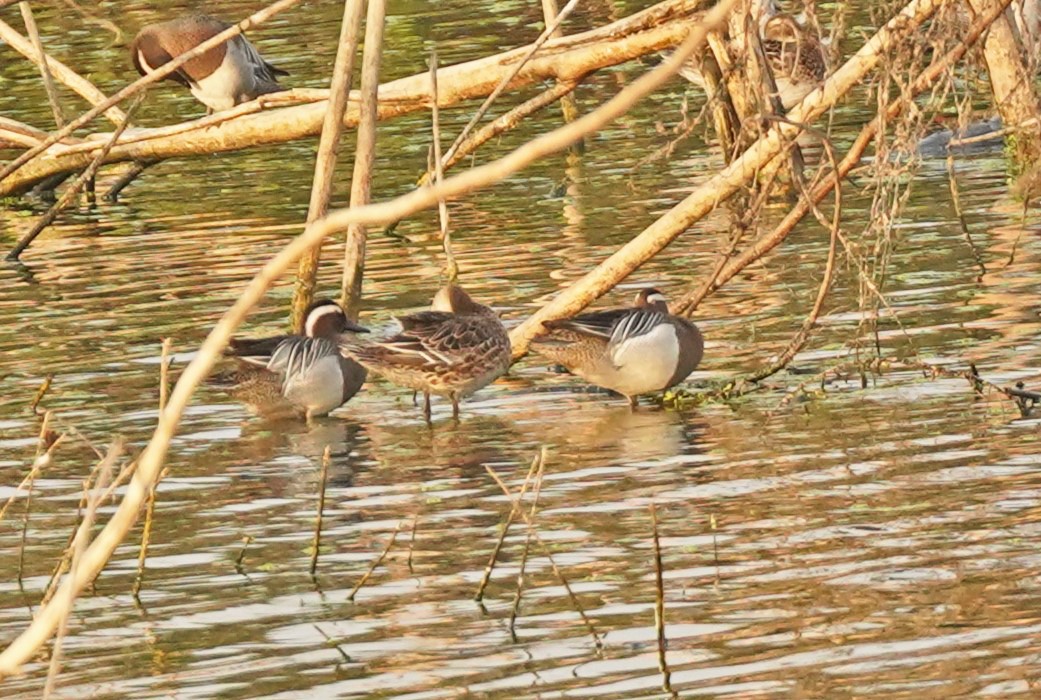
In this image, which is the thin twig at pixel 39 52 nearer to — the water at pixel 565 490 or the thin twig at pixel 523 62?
the water at pixel 565 490

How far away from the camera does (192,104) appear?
22.6 m

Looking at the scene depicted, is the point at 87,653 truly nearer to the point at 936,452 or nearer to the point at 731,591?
the point at 731,591

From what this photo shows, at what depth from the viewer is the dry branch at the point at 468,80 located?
39.2 feet

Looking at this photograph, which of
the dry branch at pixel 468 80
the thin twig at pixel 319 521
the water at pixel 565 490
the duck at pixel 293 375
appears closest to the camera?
the water at pixel 565 490

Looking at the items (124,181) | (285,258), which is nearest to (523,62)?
(285,258)

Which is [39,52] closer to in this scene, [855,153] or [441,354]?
[441,354]

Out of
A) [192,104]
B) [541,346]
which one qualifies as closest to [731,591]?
[541,346]

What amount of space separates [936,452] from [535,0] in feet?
59.2

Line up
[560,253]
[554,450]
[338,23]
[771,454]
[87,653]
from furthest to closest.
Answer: [338,23]
[560,253]
[554,450]
[771,454]
[87,653]

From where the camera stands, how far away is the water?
21.2 ft

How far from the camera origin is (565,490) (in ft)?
29.5

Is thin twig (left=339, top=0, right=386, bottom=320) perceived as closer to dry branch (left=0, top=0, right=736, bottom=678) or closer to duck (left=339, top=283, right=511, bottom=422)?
duck (left=339, top=283, right=511, bottom=422)

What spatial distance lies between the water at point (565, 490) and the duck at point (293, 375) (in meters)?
0.20

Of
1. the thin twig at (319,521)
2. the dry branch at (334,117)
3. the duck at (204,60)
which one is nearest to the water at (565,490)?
the thin twig at (319,521)
